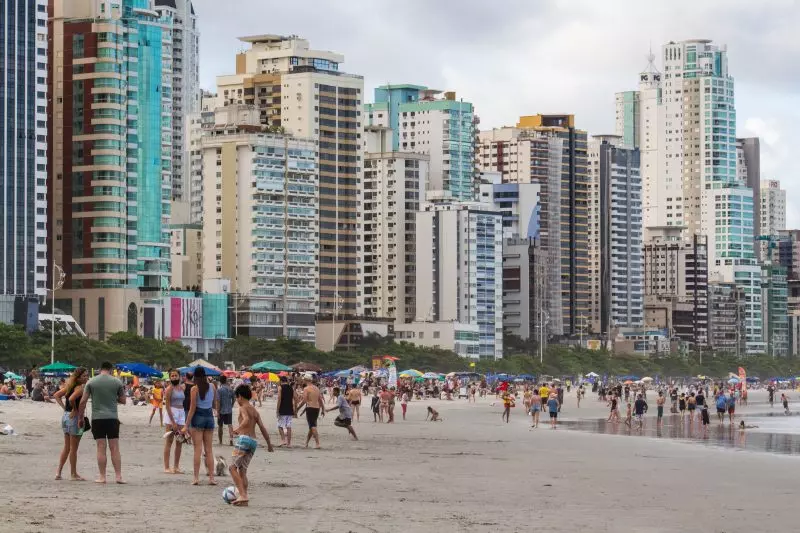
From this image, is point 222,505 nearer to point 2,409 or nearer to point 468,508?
point 468,508

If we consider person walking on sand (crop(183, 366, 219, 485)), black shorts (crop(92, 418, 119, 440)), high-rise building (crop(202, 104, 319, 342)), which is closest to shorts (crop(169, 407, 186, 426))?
person walking on sand (crop(183, 366, 219, 485))

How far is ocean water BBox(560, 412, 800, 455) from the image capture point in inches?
2157

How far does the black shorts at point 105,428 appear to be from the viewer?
25594 mm

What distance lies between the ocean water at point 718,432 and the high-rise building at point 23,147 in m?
87.7

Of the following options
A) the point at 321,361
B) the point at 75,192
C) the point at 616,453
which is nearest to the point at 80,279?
the point at 75,192

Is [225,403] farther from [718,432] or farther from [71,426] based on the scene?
[718,432]

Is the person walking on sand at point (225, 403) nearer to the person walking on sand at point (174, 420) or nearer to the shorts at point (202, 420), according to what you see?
the person walking on sand at point (174, 420)

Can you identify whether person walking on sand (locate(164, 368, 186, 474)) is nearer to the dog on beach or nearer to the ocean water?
the dog on beach

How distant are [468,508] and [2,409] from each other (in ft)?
130

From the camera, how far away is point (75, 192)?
A: 555 ft

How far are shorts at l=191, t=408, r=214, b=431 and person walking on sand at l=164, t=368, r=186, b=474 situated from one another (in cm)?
171

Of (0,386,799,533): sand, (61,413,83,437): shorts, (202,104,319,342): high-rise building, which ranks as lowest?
(0,386,799,533): sand

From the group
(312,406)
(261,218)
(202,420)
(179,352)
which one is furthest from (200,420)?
(261,218)

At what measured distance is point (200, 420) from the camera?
26938mm
